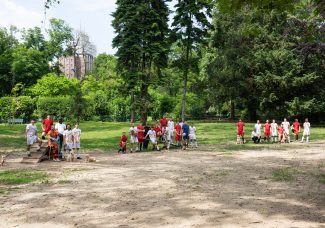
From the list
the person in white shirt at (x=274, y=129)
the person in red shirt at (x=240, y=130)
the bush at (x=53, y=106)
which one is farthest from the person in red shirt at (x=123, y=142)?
the bush at (x=53, y=106)

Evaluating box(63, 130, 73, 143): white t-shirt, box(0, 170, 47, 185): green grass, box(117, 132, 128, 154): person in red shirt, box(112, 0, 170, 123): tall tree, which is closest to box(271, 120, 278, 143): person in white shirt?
box(112, 0, 170, 123): tall tree

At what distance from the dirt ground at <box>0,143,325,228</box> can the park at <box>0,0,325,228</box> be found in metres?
0.04

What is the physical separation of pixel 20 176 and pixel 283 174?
882cm

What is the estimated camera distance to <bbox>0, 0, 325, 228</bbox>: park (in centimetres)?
814

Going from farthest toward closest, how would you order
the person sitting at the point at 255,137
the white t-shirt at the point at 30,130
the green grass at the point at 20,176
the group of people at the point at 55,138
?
the person sitting at the point at 255,137 → the white t-shirt at the point at 30,130 → the group of people at the point at 55,138 → the green grass at the point at 20,176

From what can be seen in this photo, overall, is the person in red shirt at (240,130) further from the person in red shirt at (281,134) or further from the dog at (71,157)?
the dog at (71,157)

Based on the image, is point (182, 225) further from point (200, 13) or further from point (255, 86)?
point (255, 86)

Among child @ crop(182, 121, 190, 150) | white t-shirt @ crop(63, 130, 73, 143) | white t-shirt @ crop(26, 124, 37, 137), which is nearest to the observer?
white t-shirt @ crop(26, 124, 37, 137)

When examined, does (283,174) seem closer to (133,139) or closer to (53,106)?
(133,139)

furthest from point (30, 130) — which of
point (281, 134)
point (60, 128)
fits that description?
point (281, 134)

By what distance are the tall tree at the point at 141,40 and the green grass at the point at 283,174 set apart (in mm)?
17202

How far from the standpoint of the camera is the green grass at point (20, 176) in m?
11.7

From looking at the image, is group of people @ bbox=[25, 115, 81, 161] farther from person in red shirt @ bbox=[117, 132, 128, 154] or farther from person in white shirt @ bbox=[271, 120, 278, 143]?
person in white shirt @ bbox=[271, 120, 278, 143]

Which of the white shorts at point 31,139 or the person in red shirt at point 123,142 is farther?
the person in red shirt at point 123,142
